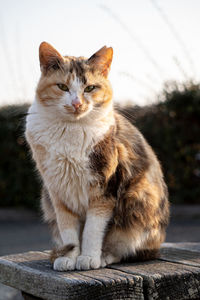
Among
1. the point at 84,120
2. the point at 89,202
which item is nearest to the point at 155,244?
the point at 89,202

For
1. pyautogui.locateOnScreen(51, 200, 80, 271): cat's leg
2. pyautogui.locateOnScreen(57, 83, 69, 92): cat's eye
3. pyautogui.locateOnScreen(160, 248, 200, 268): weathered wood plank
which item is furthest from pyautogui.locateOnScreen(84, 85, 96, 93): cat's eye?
pyautogui.locateOnScreen(160, 248, 200, 268): weathered wood plank

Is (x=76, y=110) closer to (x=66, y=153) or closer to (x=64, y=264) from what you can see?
(x=66, y=153)

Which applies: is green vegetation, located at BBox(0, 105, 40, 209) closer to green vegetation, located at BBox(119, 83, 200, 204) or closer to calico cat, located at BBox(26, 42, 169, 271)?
green vegetation, located at BBox(119, 83, 200, 204)

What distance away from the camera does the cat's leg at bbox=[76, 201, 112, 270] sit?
7.18ft

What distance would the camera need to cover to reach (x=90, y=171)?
2.27 meters

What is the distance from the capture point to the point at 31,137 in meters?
2.41

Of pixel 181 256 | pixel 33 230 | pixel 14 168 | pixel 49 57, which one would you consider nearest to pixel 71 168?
pixel 49 57

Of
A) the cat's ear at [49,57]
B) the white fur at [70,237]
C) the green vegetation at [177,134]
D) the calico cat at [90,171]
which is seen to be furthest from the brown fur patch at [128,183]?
the green vegetation at [177,134]

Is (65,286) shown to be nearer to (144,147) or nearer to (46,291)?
(46,291)

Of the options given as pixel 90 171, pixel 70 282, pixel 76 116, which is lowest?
pixel 70 282

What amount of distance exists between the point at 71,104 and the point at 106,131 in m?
0.27

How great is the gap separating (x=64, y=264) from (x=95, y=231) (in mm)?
240

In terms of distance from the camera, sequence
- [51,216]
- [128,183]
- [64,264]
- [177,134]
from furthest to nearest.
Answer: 1. [177,134]
2. [51,216]
3. [128,183]
4. [64,264]

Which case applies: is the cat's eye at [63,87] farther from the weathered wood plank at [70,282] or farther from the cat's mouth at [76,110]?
the weathered wood plank at [70,282]
